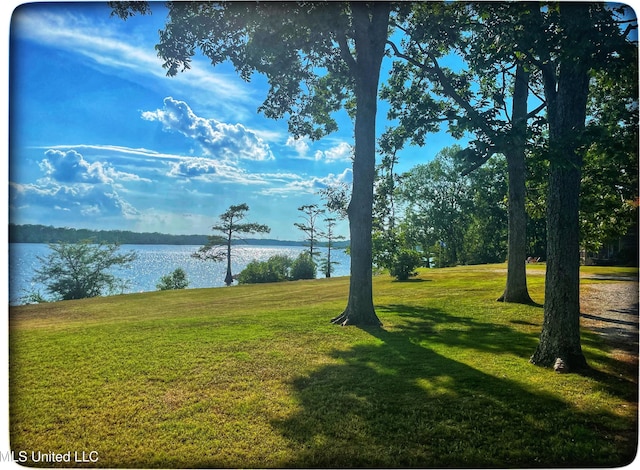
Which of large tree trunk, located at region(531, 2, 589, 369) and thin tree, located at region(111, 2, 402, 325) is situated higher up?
thin tree, located at region(111, 2, 402, 325)

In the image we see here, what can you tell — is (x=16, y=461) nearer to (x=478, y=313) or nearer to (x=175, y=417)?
(x=175, y=417)

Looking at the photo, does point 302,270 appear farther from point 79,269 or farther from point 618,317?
point 618,317

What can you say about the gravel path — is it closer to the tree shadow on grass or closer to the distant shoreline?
the tree shadow on grass

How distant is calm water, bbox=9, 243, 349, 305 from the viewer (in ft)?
11.4

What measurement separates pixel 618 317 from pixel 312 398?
3024 millimetres

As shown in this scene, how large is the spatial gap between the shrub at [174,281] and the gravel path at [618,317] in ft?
16.1

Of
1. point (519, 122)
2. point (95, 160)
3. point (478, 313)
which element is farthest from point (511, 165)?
point (95, 160)

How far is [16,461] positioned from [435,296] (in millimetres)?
5992

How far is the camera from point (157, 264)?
4.76 meters

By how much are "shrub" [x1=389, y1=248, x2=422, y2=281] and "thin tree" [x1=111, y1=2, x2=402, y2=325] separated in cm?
215

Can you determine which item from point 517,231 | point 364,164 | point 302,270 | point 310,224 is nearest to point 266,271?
point 302,270

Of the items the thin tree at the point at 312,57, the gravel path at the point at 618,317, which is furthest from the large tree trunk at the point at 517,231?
the thin tree at the point at 312,57

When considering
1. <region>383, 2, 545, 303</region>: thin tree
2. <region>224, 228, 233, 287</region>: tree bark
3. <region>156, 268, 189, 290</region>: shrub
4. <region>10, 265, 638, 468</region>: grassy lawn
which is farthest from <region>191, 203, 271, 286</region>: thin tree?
<region>383, 2, 545, 303</region>: thin tree

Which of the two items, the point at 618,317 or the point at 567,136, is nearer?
the point at 567,136
